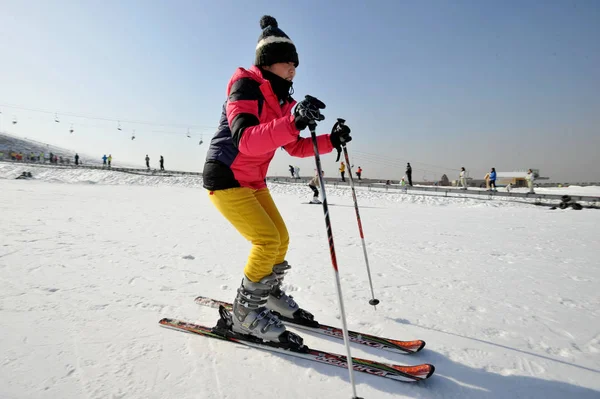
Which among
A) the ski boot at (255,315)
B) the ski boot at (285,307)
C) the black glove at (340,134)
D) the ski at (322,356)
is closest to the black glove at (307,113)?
the black glove at (340,134)

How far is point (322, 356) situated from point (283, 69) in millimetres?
2256

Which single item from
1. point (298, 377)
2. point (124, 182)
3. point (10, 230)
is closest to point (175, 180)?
point (124, 182)

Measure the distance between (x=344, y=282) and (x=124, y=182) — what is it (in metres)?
26.0

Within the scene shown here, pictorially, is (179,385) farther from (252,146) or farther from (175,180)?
(175,180)

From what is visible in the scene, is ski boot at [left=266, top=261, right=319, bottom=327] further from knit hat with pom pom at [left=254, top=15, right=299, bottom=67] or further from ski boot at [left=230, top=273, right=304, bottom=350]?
knit hat with pom pom at [left=254, top=15, right=299, bottom=67]

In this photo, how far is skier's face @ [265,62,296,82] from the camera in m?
2.36

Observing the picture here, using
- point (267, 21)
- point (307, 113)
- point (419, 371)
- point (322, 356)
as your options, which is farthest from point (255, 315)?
point (267, 21)

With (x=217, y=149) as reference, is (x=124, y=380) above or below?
below

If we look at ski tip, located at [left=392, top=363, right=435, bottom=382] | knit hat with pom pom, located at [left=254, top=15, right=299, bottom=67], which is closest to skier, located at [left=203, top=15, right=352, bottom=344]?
knit hat with pom pom, located at [left=254, top=15, right=299, bottom=67]

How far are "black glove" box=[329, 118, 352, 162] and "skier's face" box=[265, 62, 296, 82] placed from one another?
609 millimetres

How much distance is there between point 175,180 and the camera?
26203 mm

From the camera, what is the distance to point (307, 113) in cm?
176

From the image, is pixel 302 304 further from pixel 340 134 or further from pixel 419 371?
pixel 340 134

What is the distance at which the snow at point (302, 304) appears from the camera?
6.09ft
